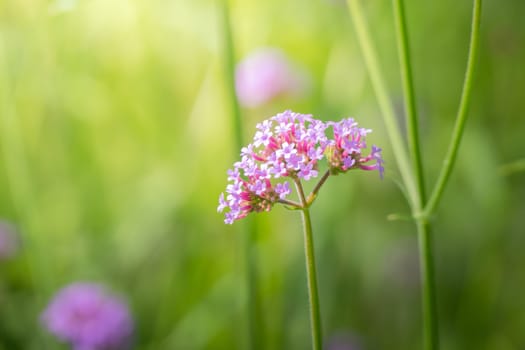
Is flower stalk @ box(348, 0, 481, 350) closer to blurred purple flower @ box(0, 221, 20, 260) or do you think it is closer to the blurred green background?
the blurred green background

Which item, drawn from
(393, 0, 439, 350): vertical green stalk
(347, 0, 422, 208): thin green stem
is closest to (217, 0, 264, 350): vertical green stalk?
(347, 0, 422, 208): thin green stem

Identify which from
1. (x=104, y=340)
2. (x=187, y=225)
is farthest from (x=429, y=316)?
(x=187, y=225)

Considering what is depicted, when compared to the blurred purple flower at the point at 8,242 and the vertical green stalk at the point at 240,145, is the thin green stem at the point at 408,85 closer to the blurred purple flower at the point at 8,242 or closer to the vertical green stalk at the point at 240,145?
the vertical green stalk at the point at 240,145

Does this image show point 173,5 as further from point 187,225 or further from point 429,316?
point 429,316

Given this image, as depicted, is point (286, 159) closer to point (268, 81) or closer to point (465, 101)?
point (465, 101)

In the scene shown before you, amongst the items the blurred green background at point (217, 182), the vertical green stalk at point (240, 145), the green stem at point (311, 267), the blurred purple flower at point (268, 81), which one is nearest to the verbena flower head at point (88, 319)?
the blurred green background at point (217, 182)

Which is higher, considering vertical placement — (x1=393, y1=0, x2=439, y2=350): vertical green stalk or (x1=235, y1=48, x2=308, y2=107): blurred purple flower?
(x1=235, y1=48, x2=308, y2=107): blurred purple flower

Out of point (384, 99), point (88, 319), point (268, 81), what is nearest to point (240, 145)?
point (384, 99)
